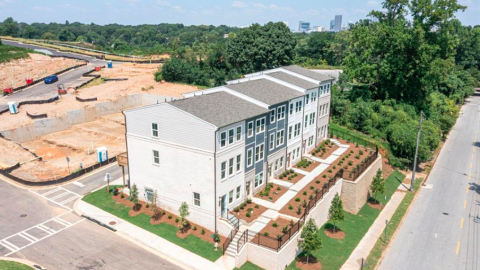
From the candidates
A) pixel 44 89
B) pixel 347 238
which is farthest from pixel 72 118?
pixel 347 238

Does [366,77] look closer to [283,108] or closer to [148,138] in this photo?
[283,108]

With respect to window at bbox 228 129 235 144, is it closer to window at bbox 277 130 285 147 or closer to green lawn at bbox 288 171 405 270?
window at bbox 277 130 285 147

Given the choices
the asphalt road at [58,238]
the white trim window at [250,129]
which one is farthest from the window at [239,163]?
the asphalt road at [58,238]

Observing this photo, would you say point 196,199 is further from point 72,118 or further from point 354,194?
point 72,118

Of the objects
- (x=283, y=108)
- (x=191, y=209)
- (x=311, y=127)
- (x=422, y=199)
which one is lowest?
(x=422, y=199)

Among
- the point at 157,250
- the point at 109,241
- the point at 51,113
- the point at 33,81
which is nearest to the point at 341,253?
the point at 157,250
